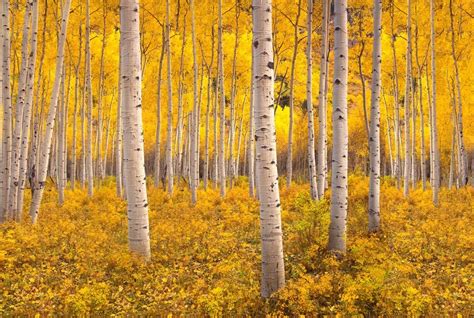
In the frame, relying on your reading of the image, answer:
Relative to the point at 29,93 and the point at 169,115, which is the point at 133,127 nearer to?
the point at 29,93

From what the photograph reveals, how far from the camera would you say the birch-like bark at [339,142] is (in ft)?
23.3

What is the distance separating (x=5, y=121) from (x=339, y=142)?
7269 mm

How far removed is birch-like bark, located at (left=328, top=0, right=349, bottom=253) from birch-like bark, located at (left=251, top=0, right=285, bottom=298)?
2.00 m

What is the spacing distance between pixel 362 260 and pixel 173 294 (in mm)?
2878

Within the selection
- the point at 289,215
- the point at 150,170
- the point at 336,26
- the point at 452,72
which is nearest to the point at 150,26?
the point at 289,215

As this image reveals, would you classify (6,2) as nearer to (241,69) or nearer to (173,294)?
(173,294)

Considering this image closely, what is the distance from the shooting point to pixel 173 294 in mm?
5703

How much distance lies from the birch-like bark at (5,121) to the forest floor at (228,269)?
87 cm

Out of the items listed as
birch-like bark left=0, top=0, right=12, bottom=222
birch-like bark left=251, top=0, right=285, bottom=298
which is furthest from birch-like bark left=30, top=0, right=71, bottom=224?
birch-like bark left=251, top=0, right=285, bottom=298

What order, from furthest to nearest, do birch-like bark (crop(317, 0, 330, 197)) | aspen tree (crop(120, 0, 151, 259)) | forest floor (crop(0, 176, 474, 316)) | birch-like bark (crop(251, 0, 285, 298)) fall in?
1. birch-like bark (crop(317, 0, 330, 197))
2. aspen tree (crop(120, 0, 151, 259))
3. birch-like bark (crop(251, 0, 285, 298))
4. forest floor (crop(0, 176, 474, 316))

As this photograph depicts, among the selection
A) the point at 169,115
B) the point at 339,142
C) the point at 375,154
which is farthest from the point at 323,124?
the point at 169,115

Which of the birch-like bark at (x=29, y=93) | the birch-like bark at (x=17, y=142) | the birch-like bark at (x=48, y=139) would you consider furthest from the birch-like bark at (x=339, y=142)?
the birch-like bark at (x=17, y=142)

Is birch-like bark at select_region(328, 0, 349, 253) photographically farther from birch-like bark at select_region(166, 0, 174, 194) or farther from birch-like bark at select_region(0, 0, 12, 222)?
birch-like bark at select_region(166, 0, 174, 194)

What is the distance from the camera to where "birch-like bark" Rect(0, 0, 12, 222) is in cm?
959
